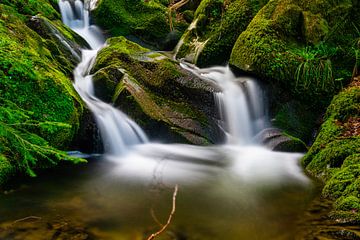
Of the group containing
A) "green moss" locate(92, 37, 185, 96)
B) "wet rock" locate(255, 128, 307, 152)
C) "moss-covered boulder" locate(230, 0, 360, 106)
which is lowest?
"wet rock" locate(255, 128, 307, 152)

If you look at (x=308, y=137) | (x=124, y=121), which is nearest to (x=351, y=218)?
(x=308, y=137)

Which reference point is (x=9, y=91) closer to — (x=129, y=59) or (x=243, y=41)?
(x=129, y=59)

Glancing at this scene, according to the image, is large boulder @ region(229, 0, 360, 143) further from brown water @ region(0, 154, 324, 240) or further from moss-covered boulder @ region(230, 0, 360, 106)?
brown water @ region(0, 154, 324, 240)

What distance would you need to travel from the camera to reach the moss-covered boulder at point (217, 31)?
391 inches

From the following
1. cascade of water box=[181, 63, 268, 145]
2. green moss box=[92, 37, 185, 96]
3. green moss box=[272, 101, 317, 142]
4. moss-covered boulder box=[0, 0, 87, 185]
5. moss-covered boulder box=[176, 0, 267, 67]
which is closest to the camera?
moss-covered boulder box=[0, 0, 87, 185]

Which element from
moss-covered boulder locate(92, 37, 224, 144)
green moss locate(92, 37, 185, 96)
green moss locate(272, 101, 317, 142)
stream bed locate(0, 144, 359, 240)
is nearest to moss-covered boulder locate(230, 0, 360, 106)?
green moss locate(272, 101, 317, 142)

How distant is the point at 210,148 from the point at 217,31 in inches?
176

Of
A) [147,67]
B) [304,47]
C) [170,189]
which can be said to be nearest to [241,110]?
[304,47]

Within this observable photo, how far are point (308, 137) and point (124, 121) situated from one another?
4146 millimetres

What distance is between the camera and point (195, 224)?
3961 mm

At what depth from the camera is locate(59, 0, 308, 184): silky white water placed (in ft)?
19.1

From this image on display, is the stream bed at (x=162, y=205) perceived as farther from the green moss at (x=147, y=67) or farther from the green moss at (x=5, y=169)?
the green moss at (x=147, y=67)

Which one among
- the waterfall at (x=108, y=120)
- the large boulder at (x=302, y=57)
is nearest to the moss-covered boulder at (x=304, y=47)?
the large boulder at (x=302, y=57)

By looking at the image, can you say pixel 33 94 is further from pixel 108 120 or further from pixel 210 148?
pixel 210 148
